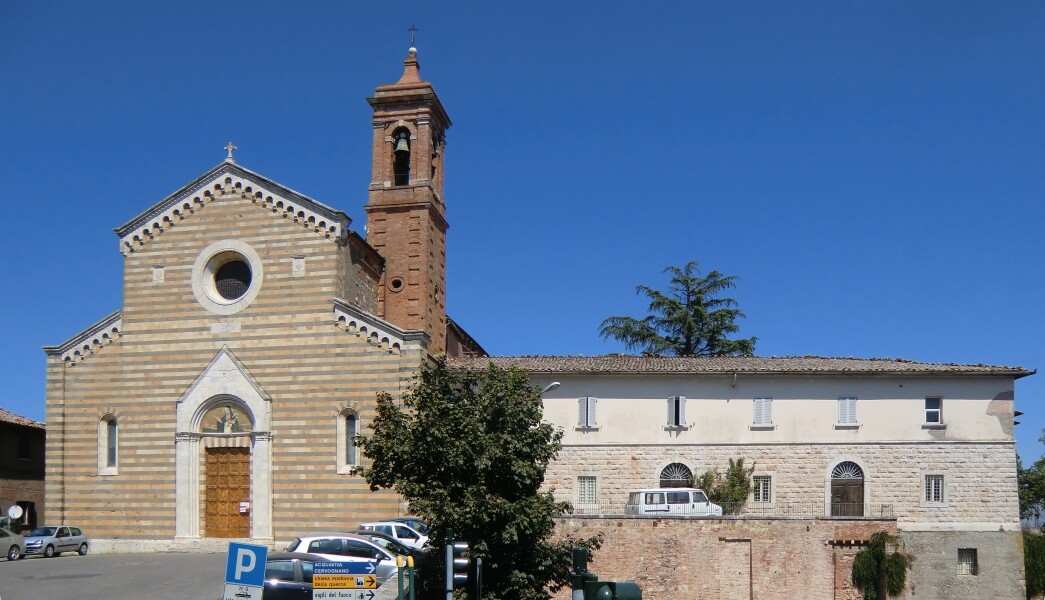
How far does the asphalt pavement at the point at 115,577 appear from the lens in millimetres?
24016

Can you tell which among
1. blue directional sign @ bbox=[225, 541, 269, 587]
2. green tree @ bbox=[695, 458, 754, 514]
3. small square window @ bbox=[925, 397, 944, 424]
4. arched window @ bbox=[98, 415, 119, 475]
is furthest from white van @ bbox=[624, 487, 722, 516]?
blue directional sign @ bbox=[225, 541, 269, 587]

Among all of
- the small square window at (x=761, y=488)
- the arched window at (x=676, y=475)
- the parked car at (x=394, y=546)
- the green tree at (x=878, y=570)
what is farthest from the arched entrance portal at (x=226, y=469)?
the green tree at (x=878, y=570)

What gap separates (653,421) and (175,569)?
16.9 m

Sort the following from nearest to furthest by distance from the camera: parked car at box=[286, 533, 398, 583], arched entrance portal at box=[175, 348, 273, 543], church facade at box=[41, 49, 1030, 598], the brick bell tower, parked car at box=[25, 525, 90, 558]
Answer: parked car at box=[286, 533, 398, 583]
parked car at box=[25, 525, 90, 558]
church facade at box=[41, 49, 1030, 598]
arched entrance portal at box=[175, 348, 273, 543]
the brick bell tower

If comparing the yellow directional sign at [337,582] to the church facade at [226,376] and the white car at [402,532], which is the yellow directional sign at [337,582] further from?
the church facade at [226,376]

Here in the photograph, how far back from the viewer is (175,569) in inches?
1141

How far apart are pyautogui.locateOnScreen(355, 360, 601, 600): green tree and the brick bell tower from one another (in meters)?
16.6

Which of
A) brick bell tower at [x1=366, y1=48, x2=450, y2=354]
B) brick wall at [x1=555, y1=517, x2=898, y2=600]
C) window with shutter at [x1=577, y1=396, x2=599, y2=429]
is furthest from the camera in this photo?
brick bell tower at [x1=366, y1=48, x2=450, y2=354]

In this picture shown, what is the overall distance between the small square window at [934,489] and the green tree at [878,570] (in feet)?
8.92

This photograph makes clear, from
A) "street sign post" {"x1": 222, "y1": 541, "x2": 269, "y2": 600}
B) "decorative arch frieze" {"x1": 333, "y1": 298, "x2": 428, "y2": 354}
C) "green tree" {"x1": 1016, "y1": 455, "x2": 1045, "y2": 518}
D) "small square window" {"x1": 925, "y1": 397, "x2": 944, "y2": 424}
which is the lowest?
"green tree" {"x1": 1016, "y1": 455, "x2": 1045, "y2": 518}

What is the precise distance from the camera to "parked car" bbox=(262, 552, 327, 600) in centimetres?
2102

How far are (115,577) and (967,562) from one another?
A: 2693cm

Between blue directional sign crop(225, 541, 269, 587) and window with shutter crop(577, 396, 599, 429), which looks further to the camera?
window with shutter crop(577, 396, 599, 429)

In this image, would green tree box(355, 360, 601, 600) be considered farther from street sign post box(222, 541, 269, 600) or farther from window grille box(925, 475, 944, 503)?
window grille box(925, 475, 944, 503)
